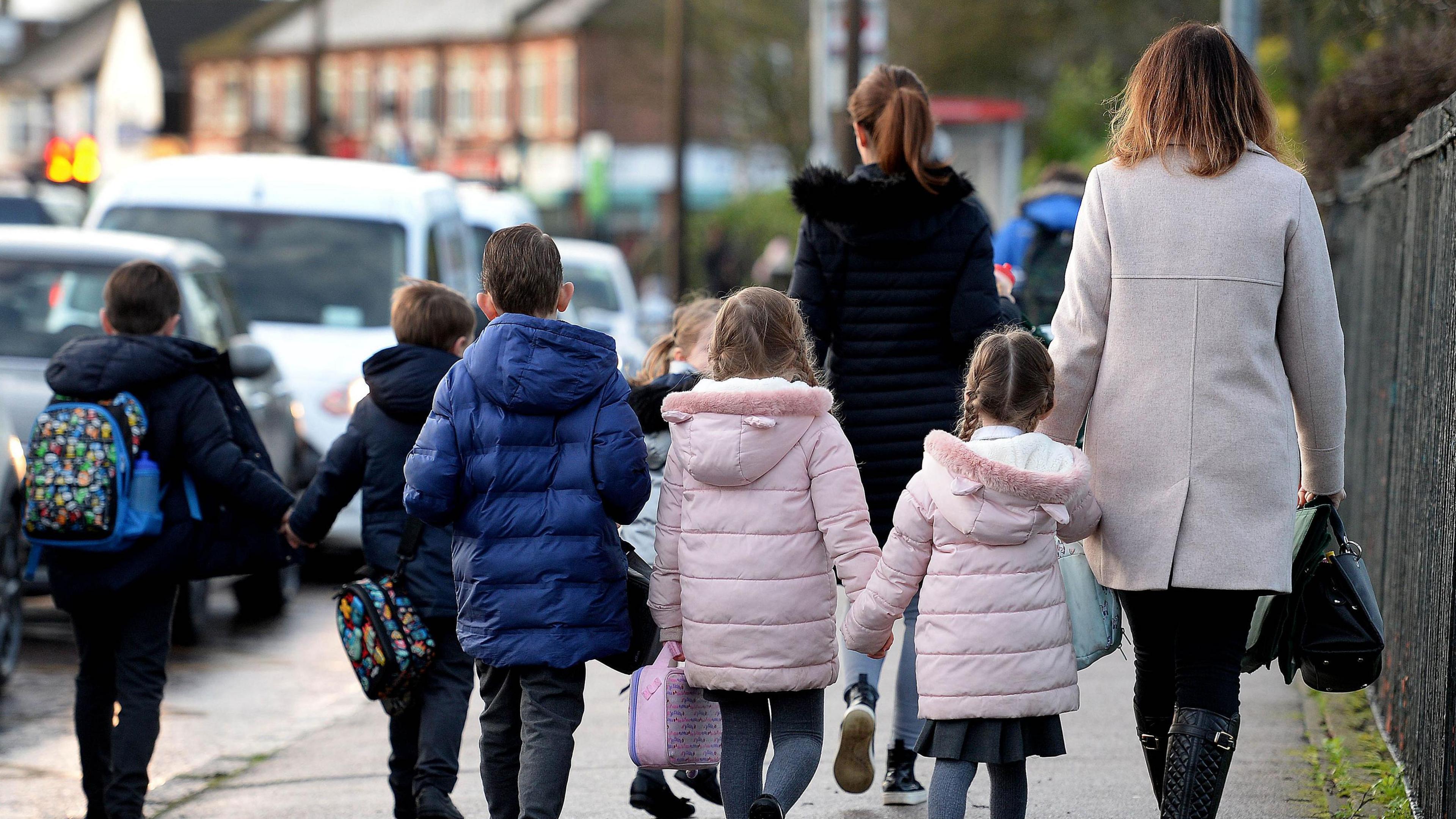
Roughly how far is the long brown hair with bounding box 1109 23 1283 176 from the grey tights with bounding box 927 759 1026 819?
1.39 m

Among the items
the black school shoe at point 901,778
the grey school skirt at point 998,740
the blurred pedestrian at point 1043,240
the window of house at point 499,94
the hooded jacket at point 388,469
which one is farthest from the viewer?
the window of house at point 499,94

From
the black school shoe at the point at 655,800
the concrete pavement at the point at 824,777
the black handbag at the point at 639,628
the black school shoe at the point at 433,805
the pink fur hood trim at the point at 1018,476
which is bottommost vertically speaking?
the concrete pavement at the point at 824,777

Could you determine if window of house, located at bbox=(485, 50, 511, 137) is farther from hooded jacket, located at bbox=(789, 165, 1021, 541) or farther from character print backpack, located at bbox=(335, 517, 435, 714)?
character print backpack, located at bbox=(335, 517, 435, 714)

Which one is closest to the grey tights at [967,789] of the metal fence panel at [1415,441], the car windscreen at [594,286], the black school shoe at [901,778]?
the metal fence panel at [1415,441]

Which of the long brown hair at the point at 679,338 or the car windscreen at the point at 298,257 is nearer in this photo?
the long brown hair at the point at 679,338

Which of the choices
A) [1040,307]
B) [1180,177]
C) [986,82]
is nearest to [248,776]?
[1180,177]

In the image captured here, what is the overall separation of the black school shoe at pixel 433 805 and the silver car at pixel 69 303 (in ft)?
12.4

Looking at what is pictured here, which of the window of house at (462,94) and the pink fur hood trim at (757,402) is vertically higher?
the window of house at (462,94)

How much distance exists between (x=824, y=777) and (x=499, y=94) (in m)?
61.8

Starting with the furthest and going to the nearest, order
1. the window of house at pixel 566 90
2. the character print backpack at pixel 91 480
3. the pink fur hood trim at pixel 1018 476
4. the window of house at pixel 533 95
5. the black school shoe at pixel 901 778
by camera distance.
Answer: the window of house at pixel 533 95 < the window of house at pixel 566 90 < the black school shoe at pixel 901 778 < the character print backpack at pixel 91 480 < the pink fur hood trim at pixel 1018 476

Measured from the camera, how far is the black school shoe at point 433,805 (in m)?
4.99

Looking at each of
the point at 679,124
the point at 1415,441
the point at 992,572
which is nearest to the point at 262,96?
the point at 679,124

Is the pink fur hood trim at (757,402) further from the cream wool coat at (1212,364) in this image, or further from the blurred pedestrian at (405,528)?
the blurred pedestrian at (405,528)

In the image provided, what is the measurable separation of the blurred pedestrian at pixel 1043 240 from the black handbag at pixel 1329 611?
4.79 meters
